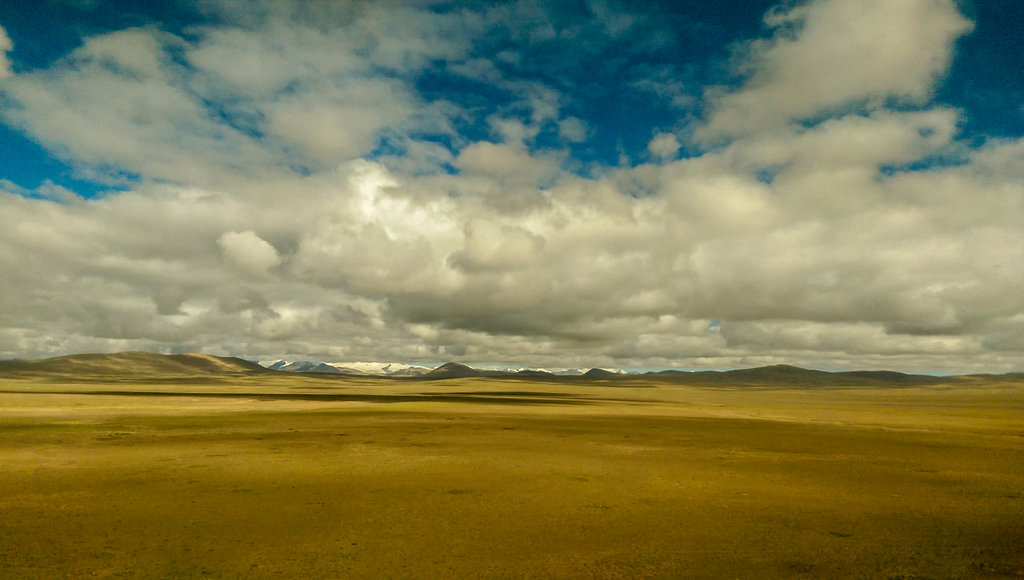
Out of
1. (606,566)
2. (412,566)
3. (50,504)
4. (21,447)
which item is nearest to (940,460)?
(606,566)

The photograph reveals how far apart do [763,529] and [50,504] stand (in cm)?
1884

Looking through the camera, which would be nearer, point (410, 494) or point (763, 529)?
point (763, 529)

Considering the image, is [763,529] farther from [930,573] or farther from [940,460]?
[940,460]

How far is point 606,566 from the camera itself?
33.9 ft

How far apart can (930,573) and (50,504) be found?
69.2 ft

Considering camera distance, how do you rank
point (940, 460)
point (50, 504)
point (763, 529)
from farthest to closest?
point (940, 460) < point (50, 504) < point (763, 529)

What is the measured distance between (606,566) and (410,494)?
771cm

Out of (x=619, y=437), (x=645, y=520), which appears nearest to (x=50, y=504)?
(x=645, y=520)

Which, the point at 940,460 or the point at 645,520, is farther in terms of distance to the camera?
the point at 940,460

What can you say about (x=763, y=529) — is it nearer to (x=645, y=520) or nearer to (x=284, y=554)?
(x=645, y=520)

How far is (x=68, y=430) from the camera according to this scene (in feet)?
107

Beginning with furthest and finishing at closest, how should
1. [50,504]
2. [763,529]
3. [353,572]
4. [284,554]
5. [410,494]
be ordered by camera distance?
1. [410,494]
2. [50,504]
3. [763,529]
4. [284,554]
5. [353,572]

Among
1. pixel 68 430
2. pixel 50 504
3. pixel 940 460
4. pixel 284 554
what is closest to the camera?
pixel 284 554

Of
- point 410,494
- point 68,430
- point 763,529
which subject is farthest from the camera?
point 68,430
